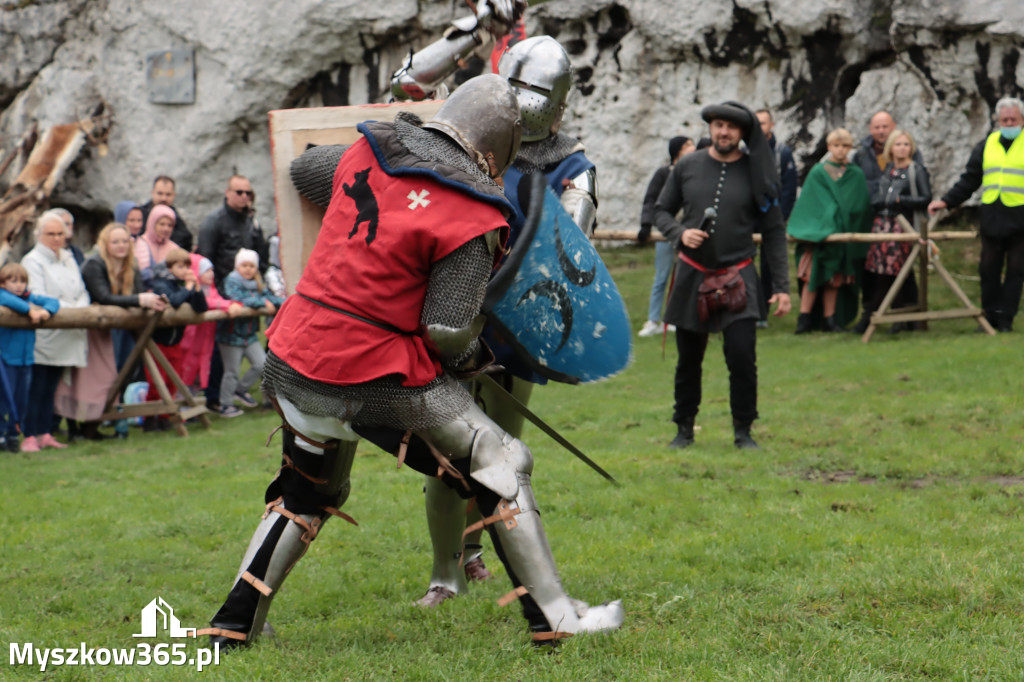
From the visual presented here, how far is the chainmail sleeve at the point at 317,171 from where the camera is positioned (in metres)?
3.36

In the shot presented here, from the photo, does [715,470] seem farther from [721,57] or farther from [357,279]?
[721,57]

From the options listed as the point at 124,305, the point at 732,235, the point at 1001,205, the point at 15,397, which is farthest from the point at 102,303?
the point at 1001,205

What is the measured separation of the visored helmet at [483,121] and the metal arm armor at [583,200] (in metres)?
0.57

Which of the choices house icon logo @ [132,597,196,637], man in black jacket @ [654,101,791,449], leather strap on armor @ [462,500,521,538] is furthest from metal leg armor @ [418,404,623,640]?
man in black jacket @ [654,101,791,449]

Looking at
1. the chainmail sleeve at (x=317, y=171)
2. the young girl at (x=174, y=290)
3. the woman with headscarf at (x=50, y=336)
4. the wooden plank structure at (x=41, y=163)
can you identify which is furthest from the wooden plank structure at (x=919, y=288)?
the wooden plank structure at (x=41, y=163)

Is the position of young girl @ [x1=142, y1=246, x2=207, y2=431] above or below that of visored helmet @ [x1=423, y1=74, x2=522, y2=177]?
below

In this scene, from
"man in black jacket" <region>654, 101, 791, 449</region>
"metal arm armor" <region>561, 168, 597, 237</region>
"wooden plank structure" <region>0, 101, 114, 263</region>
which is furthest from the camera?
"wooden plank structure" <region>0, 101, 114, 263</region>

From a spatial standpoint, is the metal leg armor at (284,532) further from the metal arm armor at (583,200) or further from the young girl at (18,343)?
the young girl at (18,343)

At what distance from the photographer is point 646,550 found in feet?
14.0

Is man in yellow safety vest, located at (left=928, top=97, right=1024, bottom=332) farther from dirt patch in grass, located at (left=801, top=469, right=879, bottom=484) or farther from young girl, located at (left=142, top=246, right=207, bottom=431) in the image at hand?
young girl, located at (left=142, top=246, right=207, bottom=431)

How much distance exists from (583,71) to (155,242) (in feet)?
26.3

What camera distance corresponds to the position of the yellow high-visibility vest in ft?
30.4

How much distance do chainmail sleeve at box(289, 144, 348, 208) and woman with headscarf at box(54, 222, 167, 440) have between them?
15.5ft

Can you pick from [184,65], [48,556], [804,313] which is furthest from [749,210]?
[184,65]
